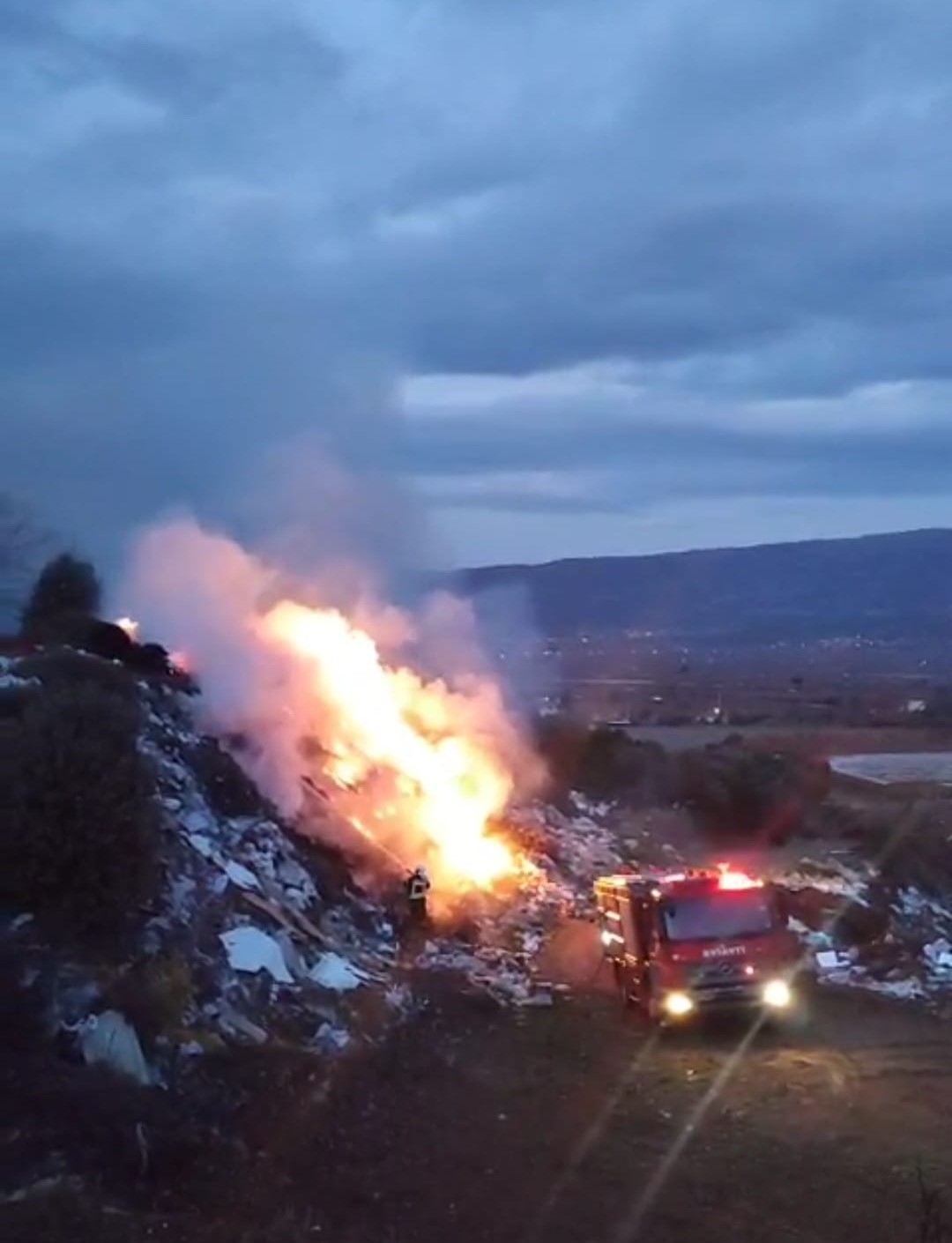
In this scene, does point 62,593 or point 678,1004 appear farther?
point 62,593

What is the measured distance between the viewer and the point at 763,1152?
15234 millimetres

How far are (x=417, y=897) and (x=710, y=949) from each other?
20.8 feet

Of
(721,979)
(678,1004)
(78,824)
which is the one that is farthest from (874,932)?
(78,824)

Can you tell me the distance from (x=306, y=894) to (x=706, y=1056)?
6.68 m

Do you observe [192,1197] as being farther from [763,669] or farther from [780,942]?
[763,669]

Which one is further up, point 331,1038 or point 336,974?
point 336,974

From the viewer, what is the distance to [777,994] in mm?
20734

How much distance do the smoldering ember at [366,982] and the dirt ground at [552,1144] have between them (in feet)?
0.16

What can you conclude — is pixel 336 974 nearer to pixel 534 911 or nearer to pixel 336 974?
pixel 336 974

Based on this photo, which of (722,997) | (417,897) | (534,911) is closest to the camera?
(722,997)

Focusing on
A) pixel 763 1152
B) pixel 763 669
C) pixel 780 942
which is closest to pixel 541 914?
pixel 780 942

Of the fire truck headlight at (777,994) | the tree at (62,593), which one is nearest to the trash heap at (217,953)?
the fire truck headlight at (777,994)

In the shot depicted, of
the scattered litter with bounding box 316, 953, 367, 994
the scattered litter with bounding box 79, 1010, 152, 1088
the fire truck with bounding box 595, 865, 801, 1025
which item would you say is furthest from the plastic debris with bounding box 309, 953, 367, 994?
the scattered litter with bounding box 79, 1010, 152, 1088

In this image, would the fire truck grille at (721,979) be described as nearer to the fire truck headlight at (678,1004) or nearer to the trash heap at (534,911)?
the fire truck headlight at (678,1004)
